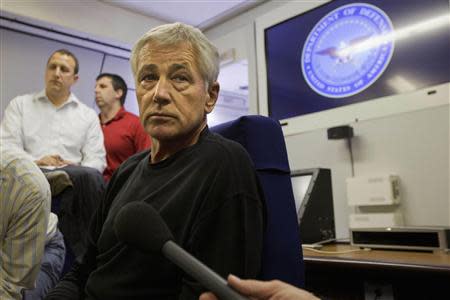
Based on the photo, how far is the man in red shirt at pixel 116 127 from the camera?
2584 mm

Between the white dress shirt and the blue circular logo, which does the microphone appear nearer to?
the white dress shirt

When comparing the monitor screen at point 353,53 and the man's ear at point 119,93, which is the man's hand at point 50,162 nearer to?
the man's ear at point 119,93

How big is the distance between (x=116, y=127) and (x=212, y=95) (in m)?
1.85

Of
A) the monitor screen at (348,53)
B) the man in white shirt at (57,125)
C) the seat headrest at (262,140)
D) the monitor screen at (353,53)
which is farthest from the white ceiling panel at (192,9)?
the seat headrest at (262,140)

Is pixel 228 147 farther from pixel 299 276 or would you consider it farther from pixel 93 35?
pixel 93 35

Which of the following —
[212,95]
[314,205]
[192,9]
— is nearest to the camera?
[212,95]

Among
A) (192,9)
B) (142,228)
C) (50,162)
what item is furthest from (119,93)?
(142,228)

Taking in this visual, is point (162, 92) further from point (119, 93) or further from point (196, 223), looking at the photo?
point (119, 93)

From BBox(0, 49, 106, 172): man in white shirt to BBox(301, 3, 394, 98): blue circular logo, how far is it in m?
1.39

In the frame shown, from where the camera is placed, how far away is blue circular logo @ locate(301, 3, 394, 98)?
217cm

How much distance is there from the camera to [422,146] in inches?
75.8

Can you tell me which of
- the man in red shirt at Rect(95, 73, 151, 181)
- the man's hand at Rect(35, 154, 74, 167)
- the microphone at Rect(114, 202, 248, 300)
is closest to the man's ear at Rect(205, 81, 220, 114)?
the microphone at Rect(114, 202, 248, 300)

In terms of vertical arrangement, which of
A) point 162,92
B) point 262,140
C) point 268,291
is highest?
point 162,92

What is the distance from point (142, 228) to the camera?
1.87 feet
